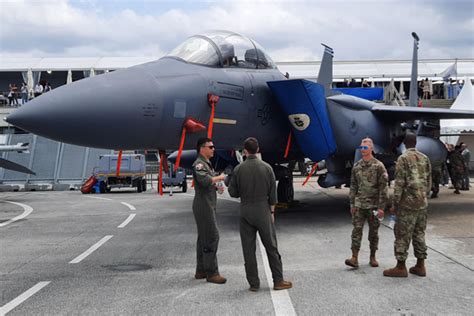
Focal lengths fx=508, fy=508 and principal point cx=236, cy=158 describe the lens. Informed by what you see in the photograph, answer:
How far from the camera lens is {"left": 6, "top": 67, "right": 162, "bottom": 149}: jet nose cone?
6432 mm

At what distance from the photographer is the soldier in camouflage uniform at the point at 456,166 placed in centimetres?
1736

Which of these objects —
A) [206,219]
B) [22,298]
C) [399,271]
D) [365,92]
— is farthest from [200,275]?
[365,92]

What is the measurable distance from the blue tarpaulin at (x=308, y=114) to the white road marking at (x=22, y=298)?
5484 millimetres

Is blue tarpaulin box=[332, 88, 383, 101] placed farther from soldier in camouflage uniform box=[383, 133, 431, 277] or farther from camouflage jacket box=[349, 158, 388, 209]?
soldier in camouflage uniform box=[383, 133, 431, 277]

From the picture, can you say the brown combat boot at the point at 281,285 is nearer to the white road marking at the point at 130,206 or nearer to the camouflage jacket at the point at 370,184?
the camouflage jacket at the point at 370,184

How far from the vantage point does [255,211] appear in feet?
18.3

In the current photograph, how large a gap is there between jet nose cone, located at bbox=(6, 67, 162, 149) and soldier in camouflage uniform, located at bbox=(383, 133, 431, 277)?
3.58 meters

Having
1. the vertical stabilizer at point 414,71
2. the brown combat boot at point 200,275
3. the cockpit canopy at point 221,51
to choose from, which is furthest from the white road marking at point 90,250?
the vertical stabilizer at point 414,71

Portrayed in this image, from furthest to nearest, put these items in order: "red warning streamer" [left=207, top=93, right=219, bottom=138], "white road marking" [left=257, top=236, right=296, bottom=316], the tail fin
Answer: the tail fin → "red warning streamer" [left=207, top=93, right=219, bottom=138] → "white road marking" [left=257, top=236, right=296, bottom=316]

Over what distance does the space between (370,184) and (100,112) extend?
12.2 feet

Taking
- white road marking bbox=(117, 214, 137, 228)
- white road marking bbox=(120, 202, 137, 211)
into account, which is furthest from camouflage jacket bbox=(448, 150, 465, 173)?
white road marking bbox=(117, 214, 137, 228)

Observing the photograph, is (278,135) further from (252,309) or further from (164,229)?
(252,309)

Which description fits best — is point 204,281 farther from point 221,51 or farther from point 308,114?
point 308,114

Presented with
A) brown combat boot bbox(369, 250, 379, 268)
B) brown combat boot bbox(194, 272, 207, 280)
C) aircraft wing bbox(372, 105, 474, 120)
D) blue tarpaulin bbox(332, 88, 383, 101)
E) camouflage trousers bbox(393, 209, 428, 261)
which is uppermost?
blue tarpaulin bbox(332, 88, 383, 101)
